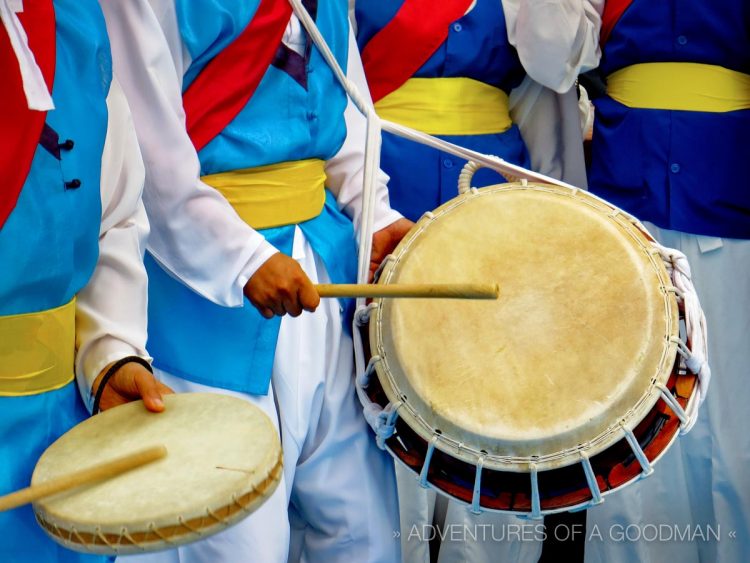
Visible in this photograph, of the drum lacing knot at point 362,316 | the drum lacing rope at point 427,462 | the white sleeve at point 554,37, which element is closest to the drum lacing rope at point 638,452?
the drum lacing rope at point 427,462

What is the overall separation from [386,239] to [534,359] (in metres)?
0.43

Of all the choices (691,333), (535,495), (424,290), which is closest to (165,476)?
(424,290)

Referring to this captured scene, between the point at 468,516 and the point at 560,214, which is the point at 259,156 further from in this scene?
the point at 468,516

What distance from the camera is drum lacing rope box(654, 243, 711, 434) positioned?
1.92 metres

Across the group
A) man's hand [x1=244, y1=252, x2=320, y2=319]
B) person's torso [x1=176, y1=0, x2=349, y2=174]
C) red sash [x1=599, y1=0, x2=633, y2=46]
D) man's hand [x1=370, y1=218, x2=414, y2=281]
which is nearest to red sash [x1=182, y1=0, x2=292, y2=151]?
person's torso [x1=176, y1=0, x2=349, y2=174]

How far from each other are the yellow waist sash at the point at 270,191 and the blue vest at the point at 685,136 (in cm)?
101

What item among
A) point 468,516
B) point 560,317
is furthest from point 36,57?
point 468,516

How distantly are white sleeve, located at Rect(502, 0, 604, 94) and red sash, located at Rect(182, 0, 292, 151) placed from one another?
89 centimetres

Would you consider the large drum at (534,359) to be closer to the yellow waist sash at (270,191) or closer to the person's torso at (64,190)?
the yellow waist sash at (270,191)

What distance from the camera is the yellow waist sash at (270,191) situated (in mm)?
1986

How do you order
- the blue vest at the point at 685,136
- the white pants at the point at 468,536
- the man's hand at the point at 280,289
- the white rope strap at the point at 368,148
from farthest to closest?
1. the white pants at the point at 468,536
2. the blue vest at the point at 685,136
3. the white rope strap at the point at 368,148
4. the man's hand at the point at 280,289

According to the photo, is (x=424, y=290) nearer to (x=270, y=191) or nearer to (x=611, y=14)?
(x=270, y=191)

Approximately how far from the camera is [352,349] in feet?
7.03

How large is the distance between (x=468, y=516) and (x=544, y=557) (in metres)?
0.41
